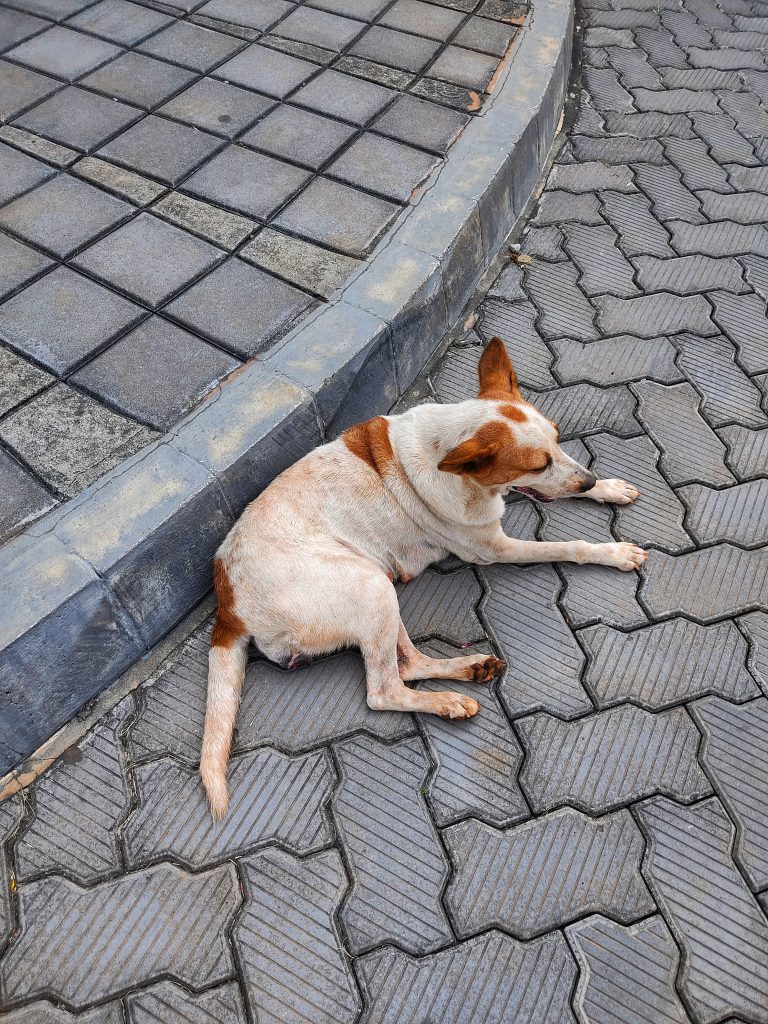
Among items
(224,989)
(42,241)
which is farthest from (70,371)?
(224,989)

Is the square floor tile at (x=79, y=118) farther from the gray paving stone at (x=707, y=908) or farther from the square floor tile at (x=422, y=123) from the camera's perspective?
the gray paving stone at (x=707, y=908)

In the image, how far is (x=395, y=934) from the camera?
7.55 feet

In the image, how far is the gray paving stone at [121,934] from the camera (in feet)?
7.39

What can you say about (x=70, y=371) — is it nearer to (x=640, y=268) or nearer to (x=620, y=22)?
(x=640, y=268)

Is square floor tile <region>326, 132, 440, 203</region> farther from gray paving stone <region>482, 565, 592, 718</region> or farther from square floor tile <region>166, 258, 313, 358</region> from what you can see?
gray paving stone <region>482, 565, 592, 718</region>

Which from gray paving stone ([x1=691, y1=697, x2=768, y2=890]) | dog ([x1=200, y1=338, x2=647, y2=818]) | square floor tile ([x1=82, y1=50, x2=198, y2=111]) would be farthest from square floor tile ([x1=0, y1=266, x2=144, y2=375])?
gray paving stone ([x1=691, y1=697, x2=768, y2=890])

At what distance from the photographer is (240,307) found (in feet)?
11.3

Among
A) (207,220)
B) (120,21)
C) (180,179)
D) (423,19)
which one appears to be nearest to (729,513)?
(207,220)

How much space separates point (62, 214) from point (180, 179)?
0.60m

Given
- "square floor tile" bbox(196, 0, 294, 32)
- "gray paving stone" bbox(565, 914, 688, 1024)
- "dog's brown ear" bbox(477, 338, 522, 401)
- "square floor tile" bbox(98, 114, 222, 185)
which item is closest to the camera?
"gray paving stone" bbox(565, 914, 688, 1024)

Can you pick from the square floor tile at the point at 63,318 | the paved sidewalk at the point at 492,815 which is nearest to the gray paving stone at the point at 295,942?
the paved sidewalk at the point at 492,815

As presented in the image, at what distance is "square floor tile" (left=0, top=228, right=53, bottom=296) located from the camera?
3.54 meters

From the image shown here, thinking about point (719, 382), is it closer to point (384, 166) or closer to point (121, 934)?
point (384, 166)

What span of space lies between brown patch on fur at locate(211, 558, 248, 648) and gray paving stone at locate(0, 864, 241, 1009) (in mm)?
693
